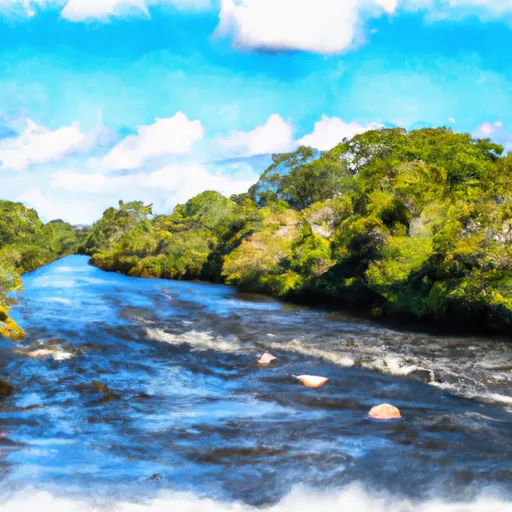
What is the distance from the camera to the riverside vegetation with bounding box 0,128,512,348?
25.6 meters

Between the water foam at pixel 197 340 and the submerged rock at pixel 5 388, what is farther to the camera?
the water foam at pixel 197 340

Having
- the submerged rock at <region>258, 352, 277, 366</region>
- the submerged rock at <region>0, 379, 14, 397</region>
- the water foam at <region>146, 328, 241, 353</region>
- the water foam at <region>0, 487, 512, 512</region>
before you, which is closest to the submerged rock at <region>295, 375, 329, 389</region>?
the submerged rock at <region>258, 352, 277, 366</region>

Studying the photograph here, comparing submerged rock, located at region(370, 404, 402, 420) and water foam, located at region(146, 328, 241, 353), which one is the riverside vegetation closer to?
water foam, located at region(146, 328, 241, 353)

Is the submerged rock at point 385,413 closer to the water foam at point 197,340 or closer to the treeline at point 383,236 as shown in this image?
the water foam at point 197,340

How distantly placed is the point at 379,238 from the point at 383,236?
312mm

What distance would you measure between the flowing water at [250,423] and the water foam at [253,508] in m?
0.03

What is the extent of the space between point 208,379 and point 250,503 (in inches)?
343

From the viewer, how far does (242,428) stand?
13594mm

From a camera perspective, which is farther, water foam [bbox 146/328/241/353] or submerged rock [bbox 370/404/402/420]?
water foam [bbox 146/328/241/353]

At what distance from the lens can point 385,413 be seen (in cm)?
1441

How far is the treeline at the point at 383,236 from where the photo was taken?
84.7 ft

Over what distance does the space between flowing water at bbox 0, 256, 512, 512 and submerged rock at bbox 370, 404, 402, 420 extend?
0.32 m

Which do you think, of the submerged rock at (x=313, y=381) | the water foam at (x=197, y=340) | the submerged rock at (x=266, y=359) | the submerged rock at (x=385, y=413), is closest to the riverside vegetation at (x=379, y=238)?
the water foam at (x=197, y=340)

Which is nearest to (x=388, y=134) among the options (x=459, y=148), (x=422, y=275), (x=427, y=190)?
(x=459, y=148)
